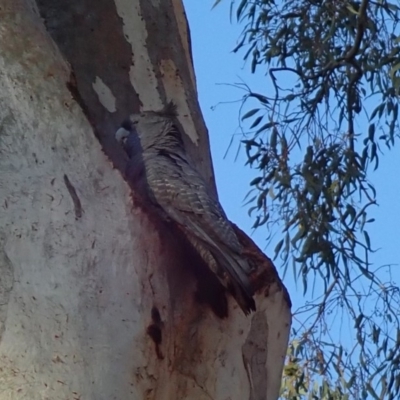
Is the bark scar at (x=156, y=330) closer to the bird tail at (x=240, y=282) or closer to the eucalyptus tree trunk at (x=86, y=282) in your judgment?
the eucalyptus tree trunk at (x=86, y=282)

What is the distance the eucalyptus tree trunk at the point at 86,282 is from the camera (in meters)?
1.68

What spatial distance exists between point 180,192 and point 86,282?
1.81ft

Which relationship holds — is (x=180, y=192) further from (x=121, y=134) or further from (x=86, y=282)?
(x=86, y=282)

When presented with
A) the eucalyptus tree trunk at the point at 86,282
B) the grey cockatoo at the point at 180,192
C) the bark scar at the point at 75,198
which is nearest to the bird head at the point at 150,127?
the grey cockatoo at the point at 180,192

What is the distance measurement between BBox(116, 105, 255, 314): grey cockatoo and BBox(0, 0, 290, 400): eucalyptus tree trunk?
5 cm

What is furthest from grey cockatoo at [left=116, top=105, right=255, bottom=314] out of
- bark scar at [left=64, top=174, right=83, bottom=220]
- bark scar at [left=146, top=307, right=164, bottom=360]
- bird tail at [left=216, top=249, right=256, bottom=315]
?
bark scar at [left=64, top=174, right=83, bottom=220]

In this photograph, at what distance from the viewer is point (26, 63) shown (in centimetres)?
189

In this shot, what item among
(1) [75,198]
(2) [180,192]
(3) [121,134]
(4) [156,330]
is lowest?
(4) [156,330]

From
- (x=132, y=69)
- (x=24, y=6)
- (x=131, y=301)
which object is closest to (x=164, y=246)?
(x=131, y=301)

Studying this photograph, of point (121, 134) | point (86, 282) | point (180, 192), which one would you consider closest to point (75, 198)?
point (86, 282)

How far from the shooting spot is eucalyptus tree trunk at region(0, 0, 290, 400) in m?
1.68

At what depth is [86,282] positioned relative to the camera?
1.73m

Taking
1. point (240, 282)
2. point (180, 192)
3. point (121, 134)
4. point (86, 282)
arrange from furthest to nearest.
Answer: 1. point (121, 134)
2. point (180, 192)
3. point (240, 282)
4. point (86, 282)

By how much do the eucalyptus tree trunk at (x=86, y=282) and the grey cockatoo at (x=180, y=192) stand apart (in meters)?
0.05
